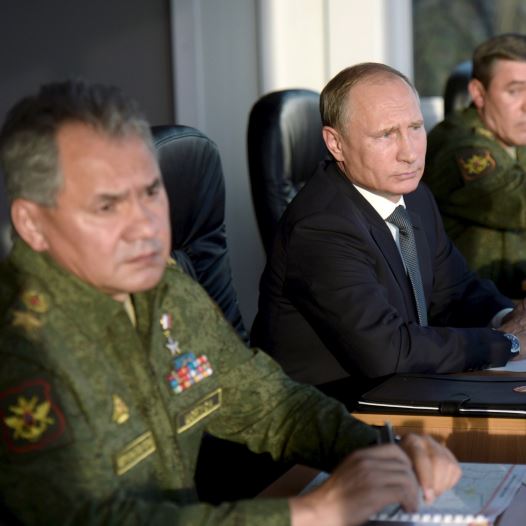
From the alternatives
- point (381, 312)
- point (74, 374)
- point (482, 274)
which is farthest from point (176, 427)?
point (482, 274)

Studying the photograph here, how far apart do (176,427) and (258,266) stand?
3363 mm

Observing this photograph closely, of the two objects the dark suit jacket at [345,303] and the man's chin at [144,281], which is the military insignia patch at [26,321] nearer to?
the man's chin at [144,281]

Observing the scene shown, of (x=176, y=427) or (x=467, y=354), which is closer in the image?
(x=176, y=427)

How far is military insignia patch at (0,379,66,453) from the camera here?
124cm

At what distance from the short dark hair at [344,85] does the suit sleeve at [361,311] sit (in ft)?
0.92

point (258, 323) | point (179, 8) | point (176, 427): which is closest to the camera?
A: point (176, 427)

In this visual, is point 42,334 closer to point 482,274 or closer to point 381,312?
point 381,312

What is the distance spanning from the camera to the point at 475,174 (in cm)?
353

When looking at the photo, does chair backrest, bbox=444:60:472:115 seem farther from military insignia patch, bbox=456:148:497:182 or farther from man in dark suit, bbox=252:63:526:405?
man in dark suit, bbox=252:63:526:405

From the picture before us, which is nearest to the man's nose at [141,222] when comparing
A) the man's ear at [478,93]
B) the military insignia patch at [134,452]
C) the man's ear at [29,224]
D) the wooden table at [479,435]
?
the man's ear at [29,224]

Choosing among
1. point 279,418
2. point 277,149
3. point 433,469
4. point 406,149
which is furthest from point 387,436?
point 277,149

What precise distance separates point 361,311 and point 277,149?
1049mm

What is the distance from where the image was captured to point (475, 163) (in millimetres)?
3555

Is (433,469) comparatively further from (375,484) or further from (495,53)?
(495,53)
